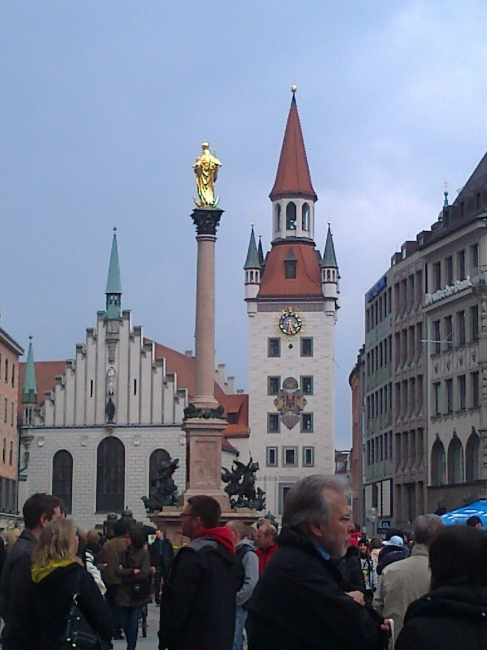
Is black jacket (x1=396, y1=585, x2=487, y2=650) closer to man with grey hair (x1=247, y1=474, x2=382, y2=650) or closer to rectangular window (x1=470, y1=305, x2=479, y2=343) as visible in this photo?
man with grey hair (x1=247, y1=474, x2=382, y2=650)

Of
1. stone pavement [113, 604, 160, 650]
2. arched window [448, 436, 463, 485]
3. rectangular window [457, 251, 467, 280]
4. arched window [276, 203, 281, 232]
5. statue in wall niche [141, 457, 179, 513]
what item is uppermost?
arched window [276, 203, 281, 232]

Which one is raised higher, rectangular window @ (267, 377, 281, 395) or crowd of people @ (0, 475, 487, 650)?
rectangular window @ (267, 377, 281, 395)

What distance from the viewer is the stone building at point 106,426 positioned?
85.0 m

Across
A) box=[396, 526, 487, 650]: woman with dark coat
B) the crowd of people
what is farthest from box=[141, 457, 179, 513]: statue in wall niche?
box=[396, 526, 487, 650]: woman with dark coat

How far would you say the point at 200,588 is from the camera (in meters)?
8.32

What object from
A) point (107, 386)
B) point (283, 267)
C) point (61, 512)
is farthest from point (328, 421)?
point (61, 512)

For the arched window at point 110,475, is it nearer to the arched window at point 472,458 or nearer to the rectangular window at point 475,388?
the arched window at point 472,458

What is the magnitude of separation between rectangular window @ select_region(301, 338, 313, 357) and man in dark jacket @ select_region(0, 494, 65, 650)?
8841 cm

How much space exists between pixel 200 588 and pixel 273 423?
290 ft

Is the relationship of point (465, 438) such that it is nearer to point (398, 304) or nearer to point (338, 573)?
point (398, 304)

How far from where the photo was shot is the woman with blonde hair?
7668 millimetres

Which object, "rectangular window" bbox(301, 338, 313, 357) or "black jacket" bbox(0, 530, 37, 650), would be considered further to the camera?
"rectangular window" bbox(301, 338, 313, 357)

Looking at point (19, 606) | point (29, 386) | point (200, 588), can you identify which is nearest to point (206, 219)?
point (200, 588)

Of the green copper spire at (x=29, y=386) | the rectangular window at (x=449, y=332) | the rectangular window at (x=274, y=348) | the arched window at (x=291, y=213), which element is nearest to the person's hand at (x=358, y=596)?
the rectangular window at (x=449, y=332)
